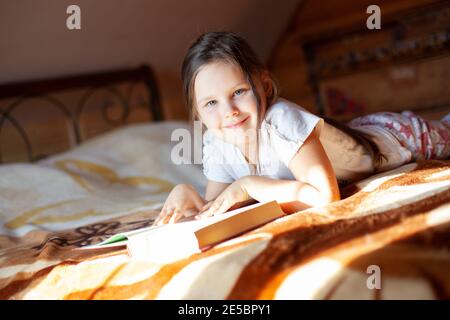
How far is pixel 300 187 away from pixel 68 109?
1.76 m

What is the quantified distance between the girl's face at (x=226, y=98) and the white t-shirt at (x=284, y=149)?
0.16 feet

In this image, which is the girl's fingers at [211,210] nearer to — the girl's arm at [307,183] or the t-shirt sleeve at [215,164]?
the girl's arm at [307,183]

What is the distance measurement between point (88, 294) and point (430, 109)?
215 centimetres

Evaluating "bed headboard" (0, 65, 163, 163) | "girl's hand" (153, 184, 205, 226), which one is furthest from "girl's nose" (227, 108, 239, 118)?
"bed headboard" (0, 65, 163, 163)

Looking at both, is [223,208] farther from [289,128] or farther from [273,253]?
[273,253]

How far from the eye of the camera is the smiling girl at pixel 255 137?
112 cm

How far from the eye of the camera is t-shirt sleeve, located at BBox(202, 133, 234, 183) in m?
1.38

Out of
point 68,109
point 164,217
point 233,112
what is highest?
point 233,112

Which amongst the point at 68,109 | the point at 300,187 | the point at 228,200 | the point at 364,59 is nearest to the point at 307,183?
the point at 300,187

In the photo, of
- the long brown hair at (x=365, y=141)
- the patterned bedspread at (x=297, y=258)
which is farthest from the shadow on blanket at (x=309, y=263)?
the long brown hair at (x=365, y=141)

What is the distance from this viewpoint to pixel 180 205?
1232mm

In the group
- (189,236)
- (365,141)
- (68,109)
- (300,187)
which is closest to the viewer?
(189,236)

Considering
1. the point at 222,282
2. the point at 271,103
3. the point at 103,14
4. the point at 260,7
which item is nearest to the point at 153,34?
the point at 103,14

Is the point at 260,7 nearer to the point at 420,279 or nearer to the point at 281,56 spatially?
the point at 281,56
